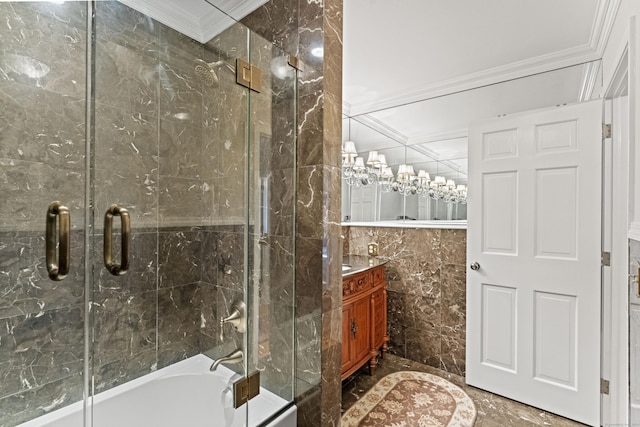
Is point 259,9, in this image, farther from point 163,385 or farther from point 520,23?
point 163,385

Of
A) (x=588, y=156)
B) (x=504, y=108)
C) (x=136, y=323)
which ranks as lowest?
(x=136, y=323)

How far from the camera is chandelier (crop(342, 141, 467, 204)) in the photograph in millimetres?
2801

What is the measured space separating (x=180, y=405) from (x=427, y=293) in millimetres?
2033

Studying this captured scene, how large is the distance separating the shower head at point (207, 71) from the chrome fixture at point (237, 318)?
1203 mm

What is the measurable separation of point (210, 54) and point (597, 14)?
7.27 feet

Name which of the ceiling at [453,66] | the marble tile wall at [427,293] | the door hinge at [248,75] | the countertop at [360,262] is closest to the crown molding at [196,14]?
the door hinge at [248,75]

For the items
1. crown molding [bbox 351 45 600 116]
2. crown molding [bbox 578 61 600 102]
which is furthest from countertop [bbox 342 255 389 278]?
crown molding [bbox 578 61 600 102]

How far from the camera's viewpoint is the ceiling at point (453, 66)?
176cm

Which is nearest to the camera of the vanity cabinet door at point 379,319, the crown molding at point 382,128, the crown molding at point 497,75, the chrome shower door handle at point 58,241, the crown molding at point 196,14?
the chrome shower door handle at point 58,241

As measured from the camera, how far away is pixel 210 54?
165 cm

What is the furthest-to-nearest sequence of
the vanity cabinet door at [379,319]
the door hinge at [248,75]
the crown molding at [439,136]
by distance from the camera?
the crown molding at [439,136] → the vanity cabinet door at [379,319] → the door hinge at [248,75]

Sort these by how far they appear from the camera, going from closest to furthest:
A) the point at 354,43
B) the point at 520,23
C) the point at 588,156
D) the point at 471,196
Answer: the point at 520,23
the point at 588,156
the point at 354,43
the point at 471,196

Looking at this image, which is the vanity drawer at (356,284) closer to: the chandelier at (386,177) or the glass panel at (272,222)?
the glass panel at (272,222)

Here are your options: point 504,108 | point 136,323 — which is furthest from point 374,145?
point 136,323
